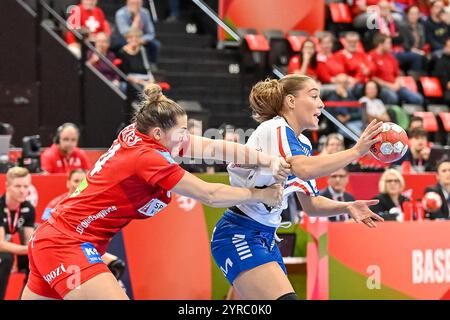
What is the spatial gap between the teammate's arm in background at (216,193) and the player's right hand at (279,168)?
142 millimetres

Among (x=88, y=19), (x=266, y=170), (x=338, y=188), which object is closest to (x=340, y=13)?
(x=88, y=19)

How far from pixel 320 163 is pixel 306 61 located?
8.56 meters

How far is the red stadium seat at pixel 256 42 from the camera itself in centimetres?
1391

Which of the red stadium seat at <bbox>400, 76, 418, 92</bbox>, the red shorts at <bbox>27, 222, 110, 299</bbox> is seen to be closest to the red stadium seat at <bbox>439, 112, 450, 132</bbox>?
the red stadium seat at <bbox>400, 76, 418, 92</bbox>

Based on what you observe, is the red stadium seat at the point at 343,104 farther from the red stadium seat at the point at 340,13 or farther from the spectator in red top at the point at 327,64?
the red stadium seat at the point at 340,13

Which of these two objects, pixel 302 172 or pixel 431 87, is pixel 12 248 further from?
pixel 431 87

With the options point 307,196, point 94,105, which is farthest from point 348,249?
point 94,105

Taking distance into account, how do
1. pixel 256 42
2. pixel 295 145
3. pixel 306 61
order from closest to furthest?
pixel 295 145 < pixel 306 61 < pixel 256 42

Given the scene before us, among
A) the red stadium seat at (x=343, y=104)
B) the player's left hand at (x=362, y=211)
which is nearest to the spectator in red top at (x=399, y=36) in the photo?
the red stadium seat at (x=343, y=104)

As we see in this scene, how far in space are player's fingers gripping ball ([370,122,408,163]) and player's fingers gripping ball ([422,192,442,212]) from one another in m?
4.40

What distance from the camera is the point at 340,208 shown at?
583 centimetres
